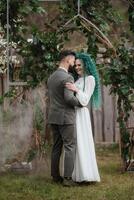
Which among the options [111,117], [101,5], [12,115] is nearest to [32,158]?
[12,115]

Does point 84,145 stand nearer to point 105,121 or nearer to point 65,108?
point 65,108

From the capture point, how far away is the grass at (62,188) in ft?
29.6

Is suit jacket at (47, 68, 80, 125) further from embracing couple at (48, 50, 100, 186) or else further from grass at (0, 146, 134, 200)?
grass at (0, 146, 134, 200)

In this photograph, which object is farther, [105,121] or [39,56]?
[105,121]

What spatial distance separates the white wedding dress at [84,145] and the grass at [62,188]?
17 cm

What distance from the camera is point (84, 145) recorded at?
389 inches

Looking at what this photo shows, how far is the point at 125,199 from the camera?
878cm

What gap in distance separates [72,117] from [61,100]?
0.94 ft

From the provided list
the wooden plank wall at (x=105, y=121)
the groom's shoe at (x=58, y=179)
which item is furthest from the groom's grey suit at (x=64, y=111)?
the wooden plank wall at (x=105, y=121)

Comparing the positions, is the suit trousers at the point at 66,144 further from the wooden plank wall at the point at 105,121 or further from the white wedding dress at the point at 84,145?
the wooden plank wall at the point at 105,121

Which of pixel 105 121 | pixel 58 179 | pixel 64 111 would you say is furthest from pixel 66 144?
pixel 105 121

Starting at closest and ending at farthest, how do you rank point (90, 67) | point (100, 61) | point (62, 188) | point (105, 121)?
point (62, 188)
point (90, 67)
point (100, 61)
point (105, 121)

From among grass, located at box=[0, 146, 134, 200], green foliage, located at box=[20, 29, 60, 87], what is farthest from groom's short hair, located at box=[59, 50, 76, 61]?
grass, located at box=[0, 146, 134, 200]

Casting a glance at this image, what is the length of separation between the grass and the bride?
0.19 m
